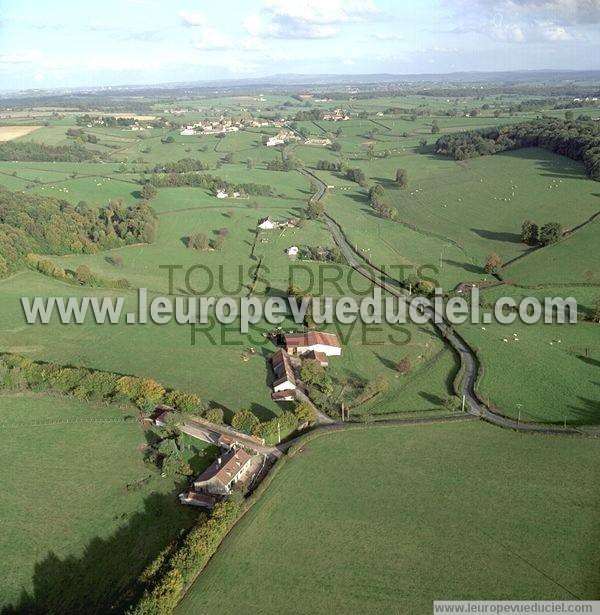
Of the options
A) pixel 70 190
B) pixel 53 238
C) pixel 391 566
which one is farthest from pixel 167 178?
pixel 391 566

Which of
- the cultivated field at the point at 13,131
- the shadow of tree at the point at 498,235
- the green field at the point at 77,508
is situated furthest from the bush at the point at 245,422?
the cultivated field at the point at 13,131

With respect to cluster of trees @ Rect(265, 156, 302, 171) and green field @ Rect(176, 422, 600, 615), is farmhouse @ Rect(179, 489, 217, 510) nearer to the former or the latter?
green field @ Rect(176, 422, 600, 615)

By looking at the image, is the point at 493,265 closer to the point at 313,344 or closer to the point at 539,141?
the point at 313,344

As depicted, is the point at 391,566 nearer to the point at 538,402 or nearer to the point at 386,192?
the point at 538,402

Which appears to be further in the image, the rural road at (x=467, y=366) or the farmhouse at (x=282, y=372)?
the farmhouse at (x=282, y=372)

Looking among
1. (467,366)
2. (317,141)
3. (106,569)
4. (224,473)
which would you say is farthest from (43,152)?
(106,569)

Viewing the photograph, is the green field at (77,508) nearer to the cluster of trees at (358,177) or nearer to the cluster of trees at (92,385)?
the cluster of trees at (92,385)
